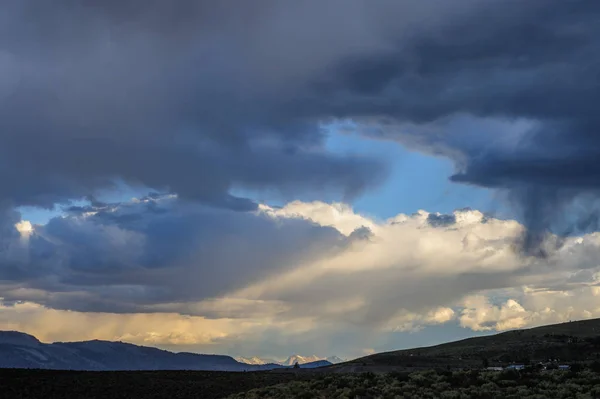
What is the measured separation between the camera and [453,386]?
5450 centimetres

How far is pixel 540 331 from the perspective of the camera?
159750mm

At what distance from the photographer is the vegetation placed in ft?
156

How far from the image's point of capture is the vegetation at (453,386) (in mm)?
47469

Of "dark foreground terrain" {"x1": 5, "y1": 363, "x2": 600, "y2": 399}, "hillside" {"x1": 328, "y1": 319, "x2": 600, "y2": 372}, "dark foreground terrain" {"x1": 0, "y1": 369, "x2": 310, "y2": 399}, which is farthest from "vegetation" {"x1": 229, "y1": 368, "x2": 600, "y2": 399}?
"hillside" {"x1": 328, "y1": 319, "x2": 600, "y2": 372}

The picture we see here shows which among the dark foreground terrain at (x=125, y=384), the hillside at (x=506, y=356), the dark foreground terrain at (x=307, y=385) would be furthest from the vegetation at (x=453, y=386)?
the hillside at (x=506, y=356)

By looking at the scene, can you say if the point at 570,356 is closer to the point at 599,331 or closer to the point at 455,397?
the point at 599,331

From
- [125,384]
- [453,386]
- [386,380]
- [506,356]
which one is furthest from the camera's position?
[506,356]

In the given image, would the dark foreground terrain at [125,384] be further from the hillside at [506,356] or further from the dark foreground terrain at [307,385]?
the hillside at [506,356]

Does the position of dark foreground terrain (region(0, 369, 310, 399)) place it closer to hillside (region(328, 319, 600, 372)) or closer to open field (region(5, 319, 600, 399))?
open field (region(5, 319, 600, 399))

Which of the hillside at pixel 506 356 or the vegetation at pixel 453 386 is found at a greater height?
the hillside at pixel 506 356

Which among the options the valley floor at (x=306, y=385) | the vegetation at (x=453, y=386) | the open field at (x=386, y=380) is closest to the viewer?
the vegetation at (x=453, y=386)

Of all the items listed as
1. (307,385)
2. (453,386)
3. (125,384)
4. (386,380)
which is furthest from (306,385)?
(125,384)

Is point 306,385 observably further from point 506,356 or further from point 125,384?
point 506,356

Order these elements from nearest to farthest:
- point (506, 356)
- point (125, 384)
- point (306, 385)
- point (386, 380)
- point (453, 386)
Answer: point (453, 386) → point (386, 380) → point (306, 385) → point (125, 384) → point (506, 356)
